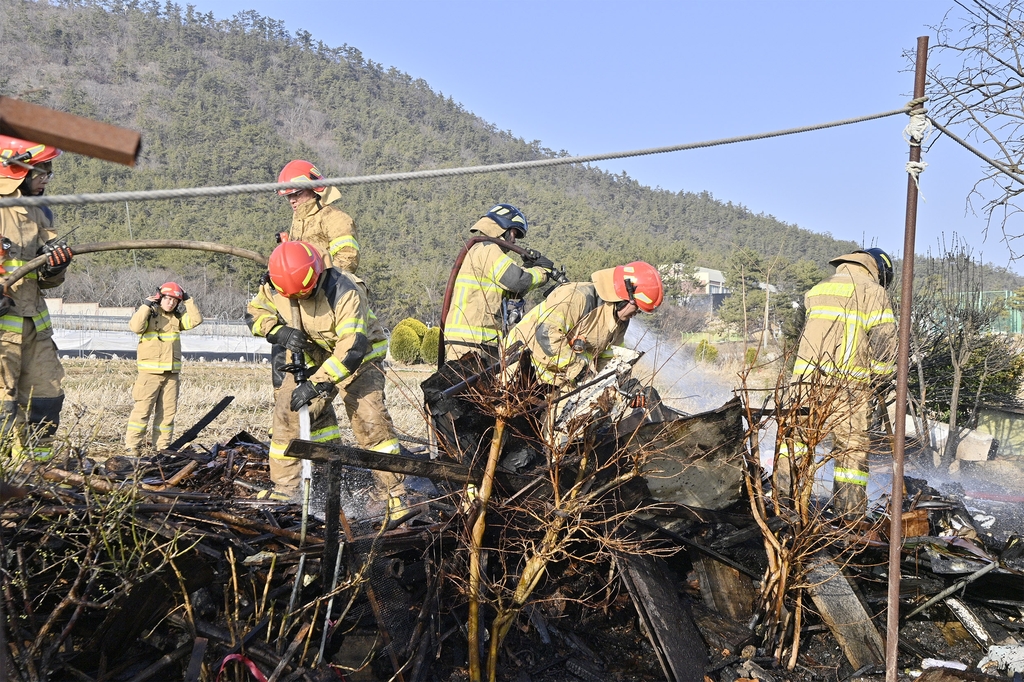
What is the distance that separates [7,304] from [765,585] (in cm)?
448

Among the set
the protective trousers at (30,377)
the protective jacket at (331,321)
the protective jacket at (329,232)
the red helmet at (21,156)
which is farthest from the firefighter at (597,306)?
the red helmet at (21,156)

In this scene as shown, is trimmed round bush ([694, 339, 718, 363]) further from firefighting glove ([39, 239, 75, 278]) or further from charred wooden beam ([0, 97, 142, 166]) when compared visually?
charred wooden beam ([0, 97, 142, 166])

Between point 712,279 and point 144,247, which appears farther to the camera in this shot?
point 712,279

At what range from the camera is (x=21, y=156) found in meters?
4.68

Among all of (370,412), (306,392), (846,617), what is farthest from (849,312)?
(306,392)

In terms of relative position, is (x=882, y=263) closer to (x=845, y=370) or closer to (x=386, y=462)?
(x=845, y=370)

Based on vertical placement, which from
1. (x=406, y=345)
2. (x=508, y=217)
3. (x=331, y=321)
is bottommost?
(x=406, y=345)

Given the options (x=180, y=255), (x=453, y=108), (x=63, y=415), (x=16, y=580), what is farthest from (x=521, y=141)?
(x=16, y=580)

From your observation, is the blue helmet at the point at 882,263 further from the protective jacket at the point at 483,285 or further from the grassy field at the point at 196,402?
the grassy field at the point at 196,402

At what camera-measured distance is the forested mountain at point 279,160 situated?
45.7m

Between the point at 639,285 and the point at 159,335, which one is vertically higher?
the point at 639,285

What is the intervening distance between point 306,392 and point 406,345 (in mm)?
18243

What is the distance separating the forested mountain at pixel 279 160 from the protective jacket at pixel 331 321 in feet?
90.1

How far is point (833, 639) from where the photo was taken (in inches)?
168
